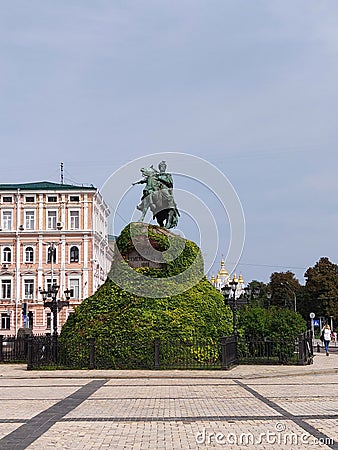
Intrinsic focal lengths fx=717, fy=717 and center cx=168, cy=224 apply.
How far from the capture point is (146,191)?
2877cm

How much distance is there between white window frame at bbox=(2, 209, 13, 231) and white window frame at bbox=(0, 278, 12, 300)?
18.9ft

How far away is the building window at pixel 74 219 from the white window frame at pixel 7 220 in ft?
22.2

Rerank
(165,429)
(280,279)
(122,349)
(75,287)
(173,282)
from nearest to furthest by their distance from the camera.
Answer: (165,429)
(122,349)
(173,282)
(75,287)
(280,279)

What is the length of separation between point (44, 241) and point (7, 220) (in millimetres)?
4882

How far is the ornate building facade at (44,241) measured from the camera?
77812 millimetres

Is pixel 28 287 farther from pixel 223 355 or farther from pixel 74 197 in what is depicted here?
pixel 223 355

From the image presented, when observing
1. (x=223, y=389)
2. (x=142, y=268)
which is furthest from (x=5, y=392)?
(x=142, y=268)

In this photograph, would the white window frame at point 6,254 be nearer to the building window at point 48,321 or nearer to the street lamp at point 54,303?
the building window at point 48,321

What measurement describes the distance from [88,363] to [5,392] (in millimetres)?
7079

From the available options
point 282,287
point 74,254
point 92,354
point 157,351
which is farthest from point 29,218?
point 157,351

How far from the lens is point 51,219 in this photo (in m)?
79.1

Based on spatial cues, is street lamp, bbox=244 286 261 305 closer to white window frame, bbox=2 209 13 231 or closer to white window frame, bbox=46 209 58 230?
white window frame, bbox=46 209 58 230

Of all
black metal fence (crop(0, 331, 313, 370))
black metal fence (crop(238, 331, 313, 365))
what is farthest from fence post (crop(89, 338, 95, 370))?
black metal fence (crop(238, 331, 313, 365))

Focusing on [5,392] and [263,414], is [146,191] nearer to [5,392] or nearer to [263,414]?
[5,392]
